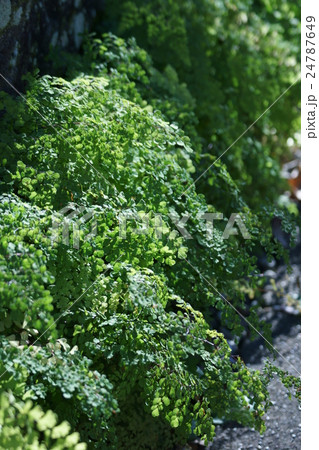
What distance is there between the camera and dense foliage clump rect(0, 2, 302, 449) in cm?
156

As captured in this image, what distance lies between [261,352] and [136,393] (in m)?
0.89

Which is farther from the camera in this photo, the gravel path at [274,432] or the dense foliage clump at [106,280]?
the gravel path at [274,432]

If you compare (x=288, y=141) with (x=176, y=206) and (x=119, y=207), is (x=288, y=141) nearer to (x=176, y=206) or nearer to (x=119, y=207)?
(x=176, y=206)

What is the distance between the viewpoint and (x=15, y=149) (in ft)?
6.49

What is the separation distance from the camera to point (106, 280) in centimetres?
180

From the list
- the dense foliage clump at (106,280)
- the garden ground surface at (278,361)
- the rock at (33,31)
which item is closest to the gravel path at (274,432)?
the garden ground surface at (278,361)

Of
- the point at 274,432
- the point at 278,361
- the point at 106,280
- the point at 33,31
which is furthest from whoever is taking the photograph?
the point at 278,361

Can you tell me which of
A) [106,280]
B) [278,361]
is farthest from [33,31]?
[278,361]

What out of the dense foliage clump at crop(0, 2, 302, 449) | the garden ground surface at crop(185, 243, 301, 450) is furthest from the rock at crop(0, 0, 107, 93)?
the garden ground surface at crop(185, 243, 301, 450)

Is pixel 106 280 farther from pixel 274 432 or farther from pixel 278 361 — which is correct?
pixel 278 361

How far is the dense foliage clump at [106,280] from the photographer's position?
1.56 meters

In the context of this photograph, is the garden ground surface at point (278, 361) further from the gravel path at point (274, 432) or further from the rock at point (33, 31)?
the rock at point (33, 31)
